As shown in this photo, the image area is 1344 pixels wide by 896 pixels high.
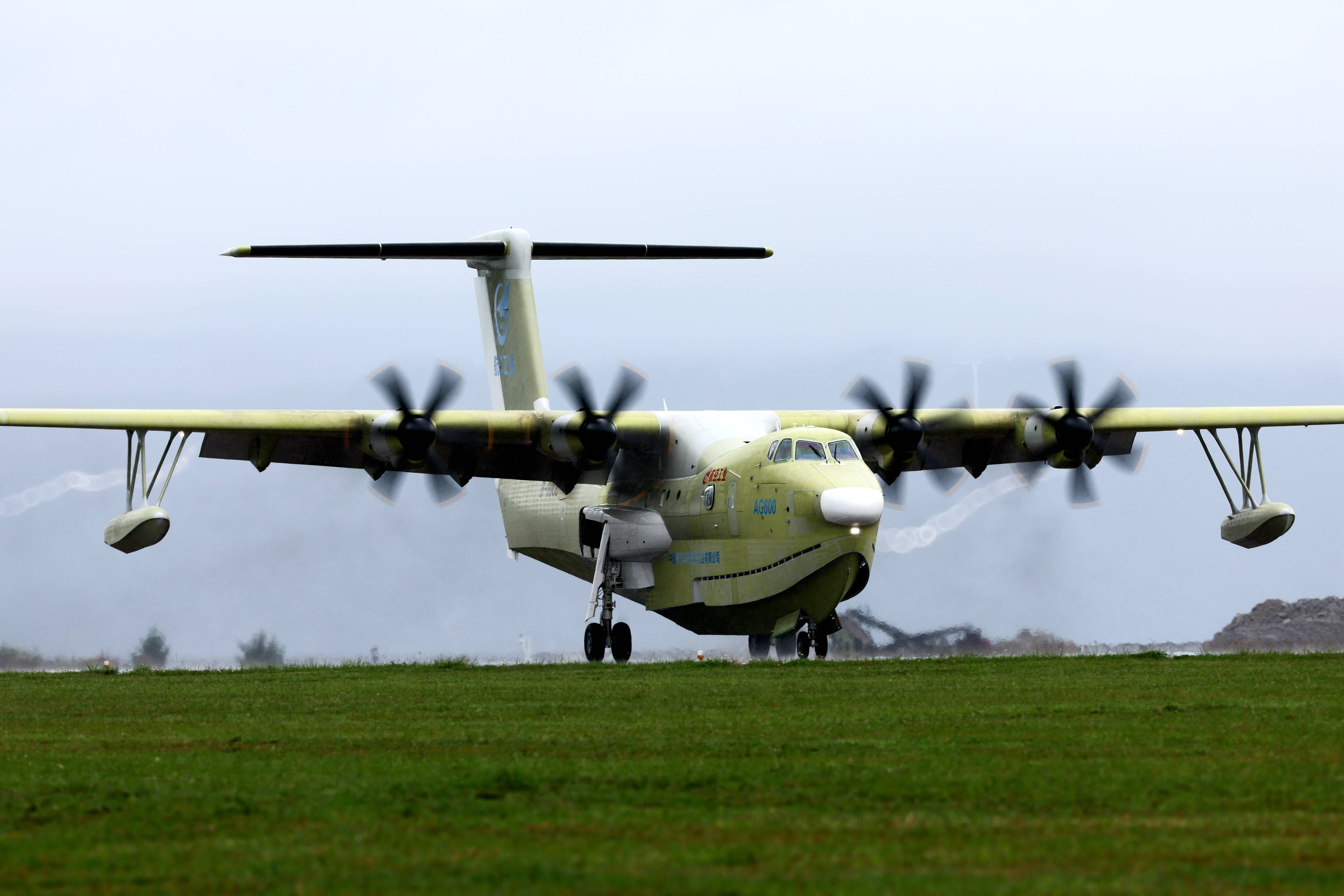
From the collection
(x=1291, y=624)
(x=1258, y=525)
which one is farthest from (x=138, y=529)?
(x=1291, y=624)

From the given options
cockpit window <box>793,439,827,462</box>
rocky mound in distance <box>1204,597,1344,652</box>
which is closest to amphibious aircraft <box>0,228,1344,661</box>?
cockpit window <box>793,439,827,462</box>

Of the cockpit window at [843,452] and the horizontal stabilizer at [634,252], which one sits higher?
the horizontal stabilizer at [634,252]

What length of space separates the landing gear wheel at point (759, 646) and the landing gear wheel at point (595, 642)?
2.97 meters

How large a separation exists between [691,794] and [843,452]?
1969cm

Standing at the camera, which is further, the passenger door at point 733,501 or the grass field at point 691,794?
the passenger door at point 733,501

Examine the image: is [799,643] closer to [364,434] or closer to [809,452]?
[809,452]

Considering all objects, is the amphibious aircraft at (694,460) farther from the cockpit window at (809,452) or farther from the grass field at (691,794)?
the grass field at (691,794)

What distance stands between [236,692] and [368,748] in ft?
26.0

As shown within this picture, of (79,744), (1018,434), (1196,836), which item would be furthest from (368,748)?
(1018,434)

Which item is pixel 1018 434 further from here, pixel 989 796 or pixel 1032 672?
pixel 989 796

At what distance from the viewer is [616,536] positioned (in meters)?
31.9

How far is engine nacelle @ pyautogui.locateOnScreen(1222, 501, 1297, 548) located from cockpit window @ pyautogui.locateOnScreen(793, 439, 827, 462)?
34.5 ft

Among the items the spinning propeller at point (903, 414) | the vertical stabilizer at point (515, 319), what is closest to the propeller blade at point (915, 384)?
the spinning propeller at point (903, 414)

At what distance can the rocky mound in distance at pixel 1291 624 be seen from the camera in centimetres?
3897
